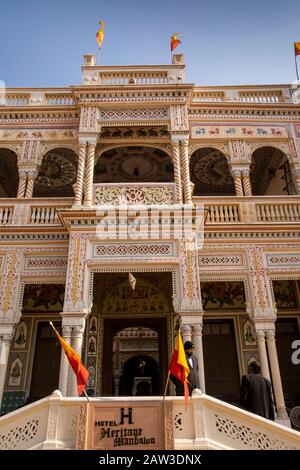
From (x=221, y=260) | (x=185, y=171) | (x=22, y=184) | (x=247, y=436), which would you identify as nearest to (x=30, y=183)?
(x=22, y=184)

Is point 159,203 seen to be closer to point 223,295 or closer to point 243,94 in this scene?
point 223,295

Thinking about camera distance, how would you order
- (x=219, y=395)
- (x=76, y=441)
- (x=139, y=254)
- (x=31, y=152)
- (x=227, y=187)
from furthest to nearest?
(x=227, y=187) → (x=31, y=152) → (x=219, y=395) → (x=139, y=254) → (x=76, y=441)

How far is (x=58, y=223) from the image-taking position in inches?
402

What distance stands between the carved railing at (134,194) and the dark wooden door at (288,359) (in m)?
5.03

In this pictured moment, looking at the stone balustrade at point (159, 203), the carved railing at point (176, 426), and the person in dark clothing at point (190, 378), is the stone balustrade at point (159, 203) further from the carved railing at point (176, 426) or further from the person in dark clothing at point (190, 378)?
the carved railing at point (176, 426)

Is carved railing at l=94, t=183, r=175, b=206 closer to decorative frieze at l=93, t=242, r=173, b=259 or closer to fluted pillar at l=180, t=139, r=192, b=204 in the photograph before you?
fluted pillar at l=180, t=139, r=192, b=204

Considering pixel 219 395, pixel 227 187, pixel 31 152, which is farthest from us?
pixel 227 187

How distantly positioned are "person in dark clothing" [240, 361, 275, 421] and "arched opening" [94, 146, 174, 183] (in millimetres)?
8397

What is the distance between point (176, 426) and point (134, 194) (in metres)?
5.94

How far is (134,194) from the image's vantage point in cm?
1005

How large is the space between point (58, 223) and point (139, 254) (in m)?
2.41

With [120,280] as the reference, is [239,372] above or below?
below

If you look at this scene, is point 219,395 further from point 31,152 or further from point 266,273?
point 31,152
